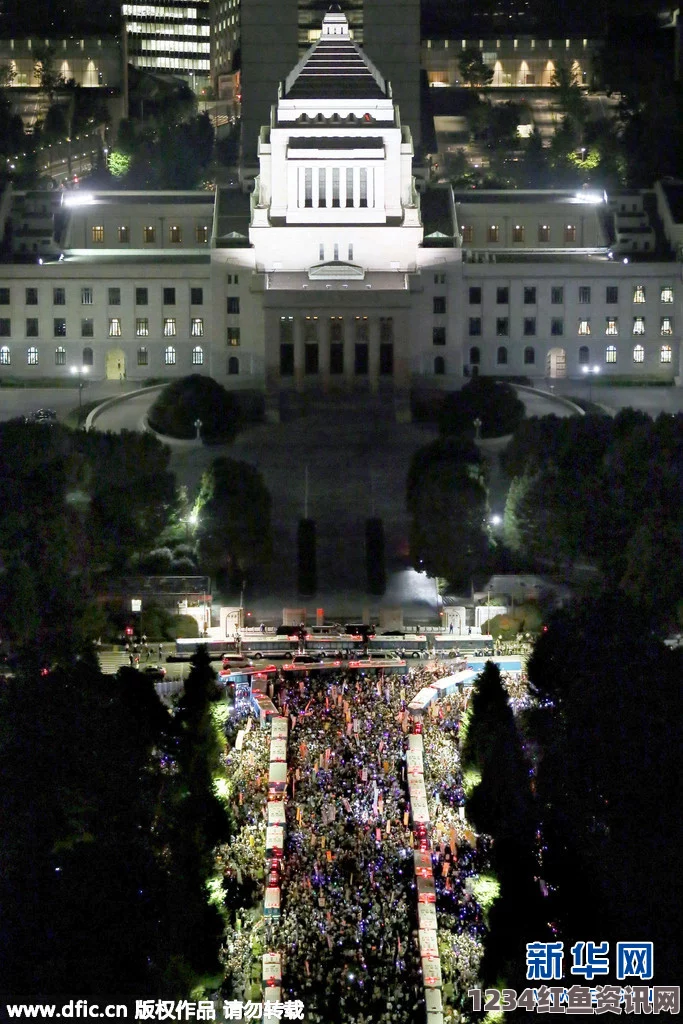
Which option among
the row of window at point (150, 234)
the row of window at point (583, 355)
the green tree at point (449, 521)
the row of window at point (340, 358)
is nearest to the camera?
the green tree at point (449, 521)

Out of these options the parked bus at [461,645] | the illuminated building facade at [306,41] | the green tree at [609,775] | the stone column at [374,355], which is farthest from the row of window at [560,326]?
the green tree at [609,775]

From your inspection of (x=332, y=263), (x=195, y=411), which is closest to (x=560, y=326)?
(x=332, y=263)

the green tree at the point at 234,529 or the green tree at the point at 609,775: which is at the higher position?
the green tree at the point at 234,529

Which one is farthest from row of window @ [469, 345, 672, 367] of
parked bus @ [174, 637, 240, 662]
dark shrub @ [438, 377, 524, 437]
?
parked bus @ [174, 637, 240, 662]

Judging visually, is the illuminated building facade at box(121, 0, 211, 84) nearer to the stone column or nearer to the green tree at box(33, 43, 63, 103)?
the green tree at box(33, 43, 63, 103)

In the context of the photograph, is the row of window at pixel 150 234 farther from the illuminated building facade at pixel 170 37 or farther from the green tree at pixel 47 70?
the illuminated building facade at pixel 170 37

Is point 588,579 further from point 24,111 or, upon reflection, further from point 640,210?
point 24,111
